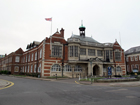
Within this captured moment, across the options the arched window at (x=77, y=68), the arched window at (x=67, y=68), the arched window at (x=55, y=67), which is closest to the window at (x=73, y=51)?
the arched window at (x=67, y=68)

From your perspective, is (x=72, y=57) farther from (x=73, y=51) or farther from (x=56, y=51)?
(x=56, y=51)

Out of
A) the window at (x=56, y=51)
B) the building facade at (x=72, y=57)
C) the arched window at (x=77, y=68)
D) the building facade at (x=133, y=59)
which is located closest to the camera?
Result: the building facade at (x=72, y=57)

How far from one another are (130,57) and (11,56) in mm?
46803

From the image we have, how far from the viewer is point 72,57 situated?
103ft

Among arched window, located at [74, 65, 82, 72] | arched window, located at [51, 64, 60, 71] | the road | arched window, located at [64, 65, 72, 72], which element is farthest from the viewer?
arched window, located at [74, 65, 82, 72]

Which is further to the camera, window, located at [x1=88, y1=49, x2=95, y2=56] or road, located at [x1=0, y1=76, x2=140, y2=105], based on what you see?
window, located at [x1=88, y1=49, x2=95, y2=56]

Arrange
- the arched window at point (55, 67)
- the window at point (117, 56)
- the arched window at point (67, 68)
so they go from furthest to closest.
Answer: the window at point (117, 56), the arched window at point (67, 68), the arched window at point (55, 67)

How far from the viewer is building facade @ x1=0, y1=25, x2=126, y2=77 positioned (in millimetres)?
29895

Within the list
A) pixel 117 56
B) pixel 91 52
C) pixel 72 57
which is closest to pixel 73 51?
pixel 72 57

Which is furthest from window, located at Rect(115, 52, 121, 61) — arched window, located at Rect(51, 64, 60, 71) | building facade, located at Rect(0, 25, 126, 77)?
arched window, located at Rect(51, 64, 60, 71)

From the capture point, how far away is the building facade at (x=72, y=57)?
98.1ft

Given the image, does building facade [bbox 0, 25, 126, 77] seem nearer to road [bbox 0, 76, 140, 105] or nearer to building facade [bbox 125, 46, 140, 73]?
building facade [bbox 125, 46, 140, 73]

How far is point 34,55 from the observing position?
122ft

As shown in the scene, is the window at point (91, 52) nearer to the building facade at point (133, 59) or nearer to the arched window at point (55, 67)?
the arched window at point (55, 67)
